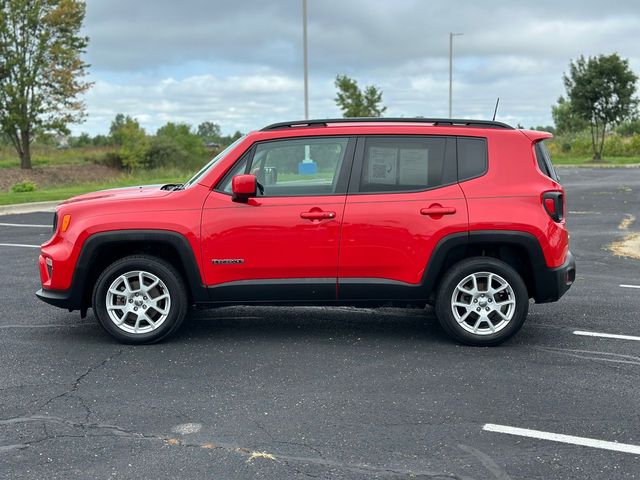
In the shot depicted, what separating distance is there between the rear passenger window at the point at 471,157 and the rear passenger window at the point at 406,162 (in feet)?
0.22

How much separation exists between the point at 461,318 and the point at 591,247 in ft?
21.0

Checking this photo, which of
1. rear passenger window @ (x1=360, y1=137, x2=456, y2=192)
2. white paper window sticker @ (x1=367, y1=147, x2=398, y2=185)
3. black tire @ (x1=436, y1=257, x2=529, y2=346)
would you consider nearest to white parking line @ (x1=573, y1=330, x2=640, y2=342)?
black tire @ (x1=436, y1=257, x2=529, y2=346)

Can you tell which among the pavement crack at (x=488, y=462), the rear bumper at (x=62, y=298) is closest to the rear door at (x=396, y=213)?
the pavement crack at (x=488, y=462)

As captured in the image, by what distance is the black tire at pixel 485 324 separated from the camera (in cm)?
595

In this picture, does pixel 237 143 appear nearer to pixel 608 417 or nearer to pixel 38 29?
pixel 608 417

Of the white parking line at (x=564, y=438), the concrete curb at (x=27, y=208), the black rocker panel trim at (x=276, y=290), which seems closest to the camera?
the white parking line at (x=564, y=438)

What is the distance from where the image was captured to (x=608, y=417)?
450cm

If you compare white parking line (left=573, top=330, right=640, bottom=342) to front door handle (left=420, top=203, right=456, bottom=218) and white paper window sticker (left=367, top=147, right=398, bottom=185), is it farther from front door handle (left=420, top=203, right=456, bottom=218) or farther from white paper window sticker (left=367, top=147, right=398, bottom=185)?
white paper window sticker (left=367, top=147, right=398, bottom=185)

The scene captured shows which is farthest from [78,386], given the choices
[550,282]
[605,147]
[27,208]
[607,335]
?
[605,147]

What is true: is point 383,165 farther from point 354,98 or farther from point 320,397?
point 354,98

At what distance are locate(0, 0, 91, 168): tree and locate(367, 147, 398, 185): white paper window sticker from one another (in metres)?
33.8

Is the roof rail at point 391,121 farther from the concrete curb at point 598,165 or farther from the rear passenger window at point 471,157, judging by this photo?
the concrete curb at point 598,165

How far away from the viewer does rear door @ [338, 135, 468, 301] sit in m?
5.95

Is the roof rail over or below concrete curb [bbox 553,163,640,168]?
over
